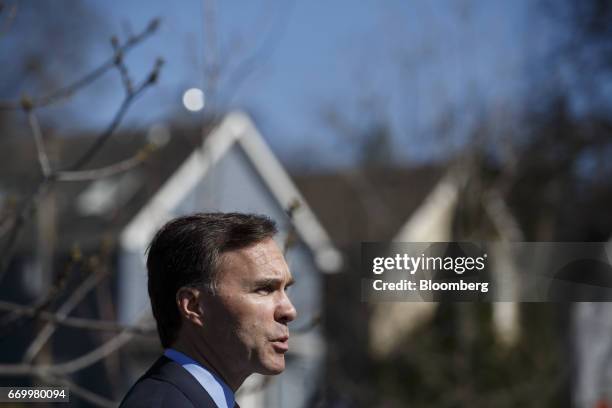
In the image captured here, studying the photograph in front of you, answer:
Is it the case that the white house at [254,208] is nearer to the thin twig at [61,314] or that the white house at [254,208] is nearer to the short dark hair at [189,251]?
the thin twig at [61,314]

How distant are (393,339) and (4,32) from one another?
23.4m

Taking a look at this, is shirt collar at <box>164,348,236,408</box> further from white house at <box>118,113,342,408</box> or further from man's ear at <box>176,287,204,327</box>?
white house at <box>118,113,342,408</box>

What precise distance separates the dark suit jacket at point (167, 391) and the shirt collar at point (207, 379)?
0.06 feet

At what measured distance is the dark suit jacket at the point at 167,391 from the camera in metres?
2.11

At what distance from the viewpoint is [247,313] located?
2287mm

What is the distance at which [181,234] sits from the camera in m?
2.33

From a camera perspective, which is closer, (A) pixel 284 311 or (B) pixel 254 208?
(A) pixel 284 311

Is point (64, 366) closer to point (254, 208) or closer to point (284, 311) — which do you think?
point (284, 311)

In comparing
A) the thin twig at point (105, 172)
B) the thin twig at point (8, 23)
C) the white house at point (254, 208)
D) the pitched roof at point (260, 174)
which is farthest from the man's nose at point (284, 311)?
the pitched roof at point (260, 174)

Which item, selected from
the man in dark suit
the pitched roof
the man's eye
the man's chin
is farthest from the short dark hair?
the pitched roof

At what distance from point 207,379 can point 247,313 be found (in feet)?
0.55

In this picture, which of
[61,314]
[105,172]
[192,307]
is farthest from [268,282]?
[61,314]

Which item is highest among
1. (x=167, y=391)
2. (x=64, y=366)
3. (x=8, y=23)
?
(x=8, y=23)

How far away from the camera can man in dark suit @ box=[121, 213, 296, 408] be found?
2.28 metres
